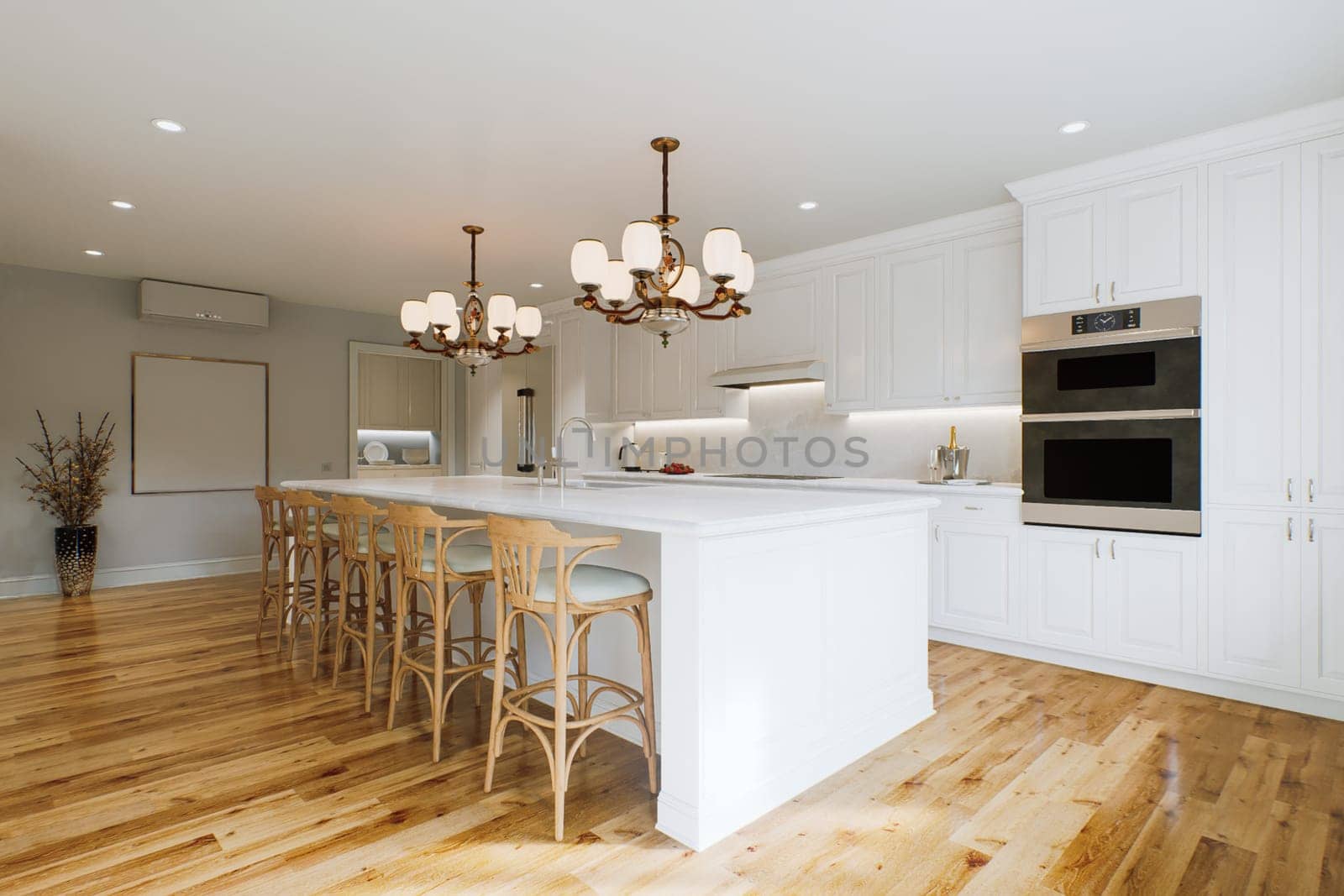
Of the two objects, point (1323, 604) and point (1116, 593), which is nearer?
point (1323, 604)

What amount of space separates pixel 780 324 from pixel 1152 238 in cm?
241

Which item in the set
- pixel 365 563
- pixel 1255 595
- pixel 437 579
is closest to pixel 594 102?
pixel 437 579

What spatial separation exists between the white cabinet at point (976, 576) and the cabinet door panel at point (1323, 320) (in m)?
1.25

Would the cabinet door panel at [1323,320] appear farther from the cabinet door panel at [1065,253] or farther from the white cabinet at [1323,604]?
the cabinet door panel at [1065,253]

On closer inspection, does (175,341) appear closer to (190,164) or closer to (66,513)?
(66,513)

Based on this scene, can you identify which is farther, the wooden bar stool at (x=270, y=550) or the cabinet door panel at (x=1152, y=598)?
the wooden bar stool at (x=270, y=550)

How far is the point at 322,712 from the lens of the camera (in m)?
3.01

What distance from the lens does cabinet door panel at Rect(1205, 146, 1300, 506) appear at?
3045 mm

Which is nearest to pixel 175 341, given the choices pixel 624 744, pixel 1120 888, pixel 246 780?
pixel 246 780

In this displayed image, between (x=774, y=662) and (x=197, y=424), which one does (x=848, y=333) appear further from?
(x=197, y=424)

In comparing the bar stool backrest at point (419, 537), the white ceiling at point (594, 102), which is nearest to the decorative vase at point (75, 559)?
the white ceiling at point (594, 102)

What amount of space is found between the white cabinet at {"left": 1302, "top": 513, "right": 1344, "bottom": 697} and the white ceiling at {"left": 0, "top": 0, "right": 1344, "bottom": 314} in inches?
69.4

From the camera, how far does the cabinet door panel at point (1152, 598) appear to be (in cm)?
329

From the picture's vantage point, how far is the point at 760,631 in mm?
2195
